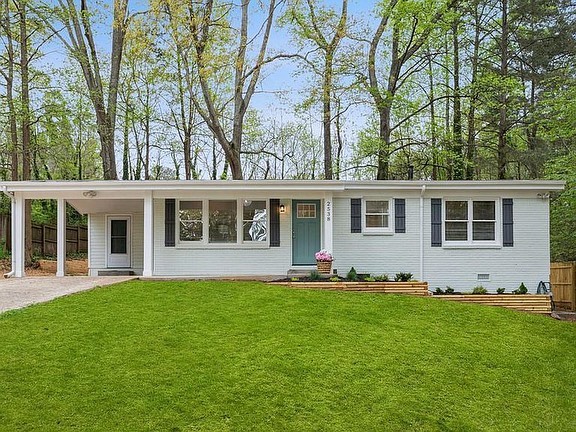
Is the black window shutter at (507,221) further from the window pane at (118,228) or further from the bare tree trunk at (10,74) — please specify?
the bare tree trunk at (10,74)

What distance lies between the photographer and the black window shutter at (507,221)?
13.0 metres

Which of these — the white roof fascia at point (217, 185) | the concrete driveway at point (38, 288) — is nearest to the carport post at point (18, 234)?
the white roof fascia at point (217, 185)

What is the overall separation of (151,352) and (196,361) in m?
0.63

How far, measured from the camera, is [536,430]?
203 inches

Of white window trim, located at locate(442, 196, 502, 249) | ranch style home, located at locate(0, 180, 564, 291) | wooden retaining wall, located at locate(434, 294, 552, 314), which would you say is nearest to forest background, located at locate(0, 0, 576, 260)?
ranch style home, located at locate(0, 180, 564, 291)

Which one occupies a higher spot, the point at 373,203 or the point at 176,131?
the point at 176,131

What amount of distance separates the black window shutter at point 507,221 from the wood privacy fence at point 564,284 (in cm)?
218

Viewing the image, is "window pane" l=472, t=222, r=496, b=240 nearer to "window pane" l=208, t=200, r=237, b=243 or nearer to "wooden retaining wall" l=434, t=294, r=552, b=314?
"wooden retaining wall" l=434, t=294, r=552, b=314

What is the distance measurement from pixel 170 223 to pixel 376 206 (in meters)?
5.17

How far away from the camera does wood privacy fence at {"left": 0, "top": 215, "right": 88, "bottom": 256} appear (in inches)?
760

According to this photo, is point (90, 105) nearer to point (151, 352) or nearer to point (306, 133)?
point (306, 133)

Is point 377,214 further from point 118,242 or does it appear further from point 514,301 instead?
point 118,242

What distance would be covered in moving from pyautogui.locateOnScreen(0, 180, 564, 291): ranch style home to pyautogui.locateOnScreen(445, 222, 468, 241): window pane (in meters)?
0.02

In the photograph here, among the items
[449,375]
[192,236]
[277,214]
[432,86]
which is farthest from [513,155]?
[449,375]
